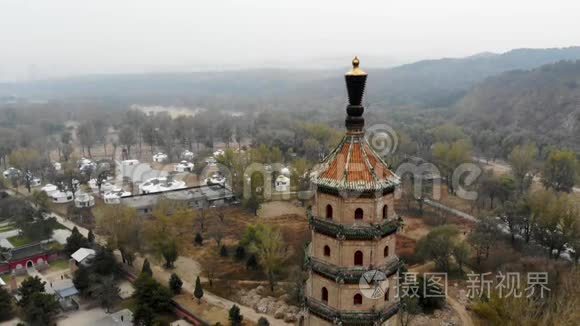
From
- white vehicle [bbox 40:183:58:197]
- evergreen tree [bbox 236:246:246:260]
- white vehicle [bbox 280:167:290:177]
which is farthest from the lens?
white vehicle [bbox 280:167:290:177]

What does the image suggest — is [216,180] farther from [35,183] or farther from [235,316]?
[235,316]

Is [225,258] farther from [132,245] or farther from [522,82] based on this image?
[522,82]

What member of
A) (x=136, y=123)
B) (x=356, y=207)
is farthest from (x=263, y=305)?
(x=136, y=123)

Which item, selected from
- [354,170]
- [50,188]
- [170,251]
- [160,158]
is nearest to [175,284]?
[170,251]

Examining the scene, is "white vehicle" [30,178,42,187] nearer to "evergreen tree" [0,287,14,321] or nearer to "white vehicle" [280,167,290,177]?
"white vehicle" [280,167,290,177]

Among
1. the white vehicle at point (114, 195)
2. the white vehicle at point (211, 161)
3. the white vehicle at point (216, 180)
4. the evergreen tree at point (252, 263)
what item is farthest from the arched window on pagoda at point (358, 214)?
the white vehicle at point (211, 161)

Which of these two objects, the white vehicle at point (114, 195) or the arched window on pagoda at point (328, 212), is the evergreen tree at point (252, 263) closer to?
the white vehicle at point (114, 195)

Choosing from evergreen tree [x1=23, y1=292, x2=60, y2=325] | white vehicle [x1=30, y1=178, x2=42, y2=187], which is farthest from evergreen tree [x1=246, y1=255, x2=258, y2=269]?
white vehicle [x1=30, y1=178, x2=42, y2=187]
